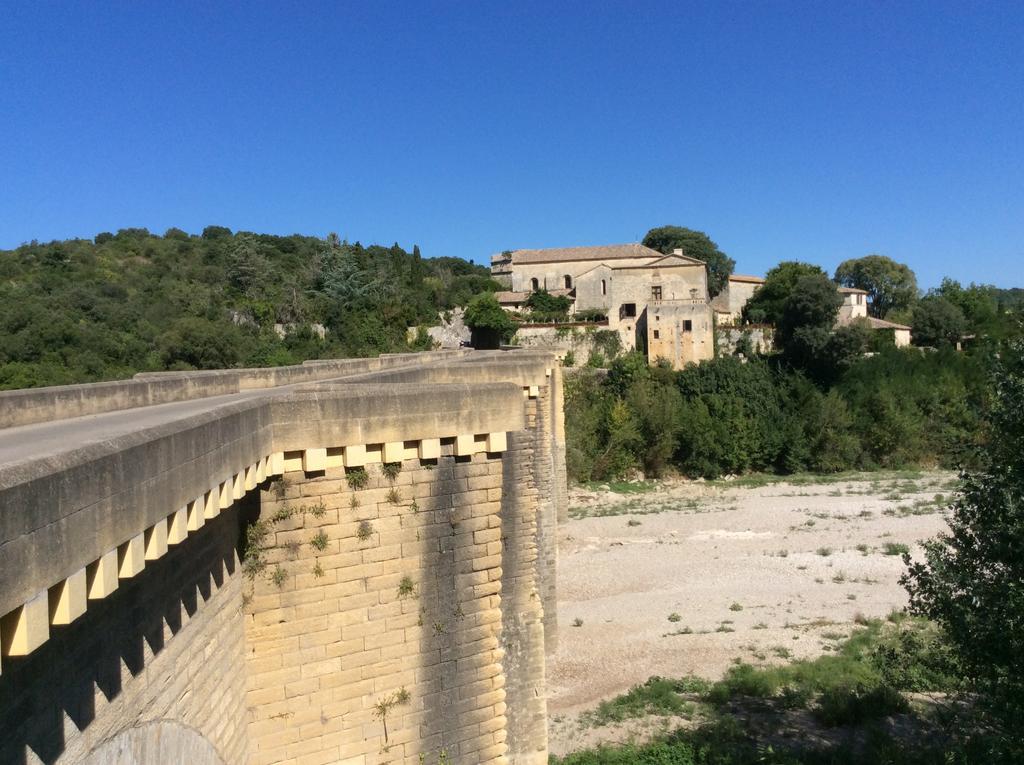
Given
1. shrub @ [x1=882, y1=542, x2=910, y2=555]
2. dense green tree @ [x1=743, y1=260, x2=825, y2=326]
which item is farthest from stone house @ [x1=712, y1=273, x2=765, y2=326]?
shrub @ [x1=882, y1=542, x2=910, y2=555]

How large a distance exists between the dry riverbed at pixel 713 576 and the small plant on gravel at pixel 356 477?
25.3 feet

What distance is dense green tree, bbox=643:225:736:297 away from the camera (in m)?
60.3

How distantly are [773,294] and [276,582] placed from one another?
47.9 metres

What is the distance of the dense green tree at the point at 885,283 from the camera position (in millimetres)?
63031

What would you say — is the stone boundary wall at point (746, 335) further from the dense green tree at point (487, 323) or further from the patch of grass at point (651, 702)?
the patch of grass at point (651, 702)

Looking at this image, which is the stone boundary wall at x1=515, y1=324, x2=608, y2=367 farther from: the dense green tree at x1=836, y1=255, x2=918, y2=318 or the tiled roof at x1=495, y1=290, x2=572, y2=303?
the dense green tree at x1=836, y1=255, x2=918, y2=318

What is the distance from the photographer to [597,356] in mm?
43656

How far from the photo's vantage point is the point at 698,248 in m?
61.8

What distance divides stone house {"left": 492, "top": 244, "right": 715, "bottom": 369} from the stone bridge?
121 feet

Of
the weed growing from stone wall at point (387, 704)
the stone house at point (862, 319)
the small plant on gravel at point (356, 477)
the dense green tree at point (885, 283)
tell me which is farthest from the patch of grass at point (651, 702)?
the dense green tree at point (885, 283)

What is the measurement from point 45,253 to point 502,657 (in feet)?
198

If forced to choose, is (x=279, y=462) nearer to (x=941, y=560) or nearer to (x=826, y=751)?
(x=941, y=560)

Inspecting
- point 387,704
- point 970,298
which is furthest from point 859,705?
point 970,298

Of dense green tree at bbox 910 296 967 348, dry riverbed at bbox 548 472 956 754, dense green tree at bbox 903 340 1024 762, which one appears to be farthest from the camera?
dense green tree at bbox 910 296 967 348
